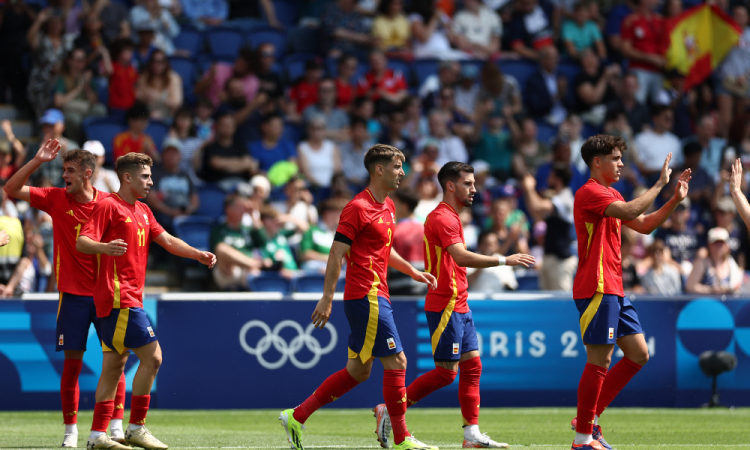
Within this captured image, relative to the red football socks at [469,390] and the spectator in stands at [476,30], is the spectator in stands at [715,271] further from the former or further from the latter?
the spectator in stands at [476,30]

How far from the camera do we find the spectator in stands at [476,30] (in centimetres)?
1839

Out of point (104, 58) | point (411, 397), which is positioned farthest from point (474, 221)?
point (411, 397)

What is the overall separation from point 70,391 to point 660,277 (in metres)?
7.98

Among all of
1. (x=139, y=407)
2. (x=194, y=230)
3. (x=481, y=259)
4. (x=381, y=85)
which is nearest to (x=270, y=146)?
(x=194, y=230)

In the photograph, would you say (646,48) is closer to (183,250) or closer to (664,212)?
(664,212)

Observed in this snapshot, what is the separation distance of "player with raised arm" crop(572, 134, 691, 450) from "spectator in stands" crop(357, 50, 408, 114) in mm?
9302

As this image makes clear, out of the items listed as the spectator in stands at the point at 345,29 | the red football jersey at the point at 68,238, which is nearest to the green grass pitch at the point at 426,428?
the red football jersey at the point at 68,238

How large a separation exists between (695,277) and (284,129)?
270 inches

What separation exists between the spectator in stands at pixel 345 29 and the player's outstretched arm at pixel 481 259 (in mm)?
10795

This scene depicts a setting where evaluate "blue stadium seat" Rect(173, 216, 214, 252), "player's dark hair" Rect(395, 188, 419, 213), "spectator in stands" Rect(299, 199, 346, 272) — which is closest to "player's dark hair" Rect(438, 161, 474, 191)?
"player's dark hair" Rect(395, 188, 419, 213)

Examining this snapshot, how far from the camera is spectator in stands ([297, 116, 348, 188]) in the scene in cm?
1498

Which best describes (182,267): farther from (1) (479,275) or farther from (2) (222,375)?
(1) (479,275)

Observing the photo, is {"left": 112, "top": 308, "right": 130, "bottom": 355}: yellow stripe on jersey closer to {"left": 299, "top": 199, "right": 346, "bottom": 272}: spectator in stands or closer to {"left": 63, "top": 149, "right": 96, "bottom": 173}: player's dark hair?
{"left": 63, "top": 149, "right": 96, "bottom": 173}: player's dark hair

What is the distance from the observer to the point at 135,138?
46.4ft
